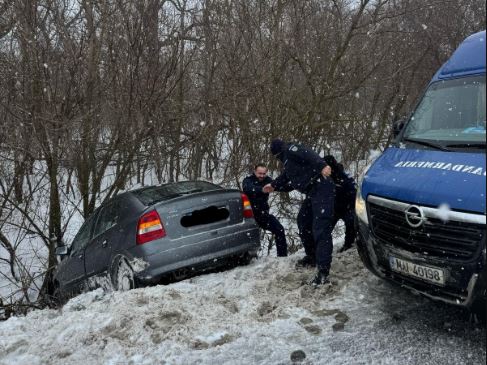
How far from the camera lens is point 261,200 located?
21.6 feet

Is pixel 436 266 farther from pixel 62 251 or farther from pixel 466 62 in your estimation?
pixel 62 251

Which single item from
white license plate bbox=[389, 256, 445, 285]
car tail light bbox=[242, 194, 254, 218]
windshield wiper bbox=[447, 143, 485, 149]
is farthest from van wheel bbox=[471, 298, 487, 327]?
car tail light bbox=[242, 194, 254, 218]

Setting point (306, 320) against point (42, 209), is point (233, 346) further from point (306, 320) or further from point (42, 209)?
point (42, 209)

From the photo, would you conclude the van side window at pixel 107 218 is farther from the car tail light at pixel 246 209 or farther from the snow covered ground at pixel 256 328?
the car tail light at pixel 246 209

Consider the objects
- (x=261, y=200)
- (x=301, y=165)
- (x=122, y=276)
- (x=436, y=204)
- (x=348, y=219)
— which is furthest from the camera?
(x=261, y=200)

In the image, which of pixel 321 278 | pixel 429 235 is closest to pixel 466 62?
pixel 429 235

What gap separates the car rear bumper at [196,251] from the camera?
5.12m

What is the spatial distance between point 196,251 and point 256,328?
154 centimetres

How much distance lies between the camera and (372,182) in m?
3.89

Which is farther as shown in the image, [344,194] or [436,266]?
[344,194]

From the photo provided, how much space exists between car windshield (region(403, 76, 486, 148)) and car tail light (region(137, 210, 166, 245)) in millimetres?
2715

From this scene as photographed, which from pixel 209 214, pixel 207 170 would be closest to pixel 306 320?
pixel 209 214

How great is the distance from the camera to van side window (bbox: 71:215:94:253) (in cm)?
643

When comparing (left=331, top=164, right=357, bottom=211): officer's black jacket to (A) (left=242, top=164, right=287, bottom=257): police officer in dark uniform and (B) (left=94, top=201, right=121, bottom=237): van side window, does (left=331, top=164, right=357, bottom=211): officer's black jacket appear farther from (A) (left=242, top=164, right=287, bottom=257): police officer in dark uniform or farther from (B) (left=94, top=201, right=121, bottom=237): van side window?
(B) (left=94, top=201, right=121, bottom=237): van side window
